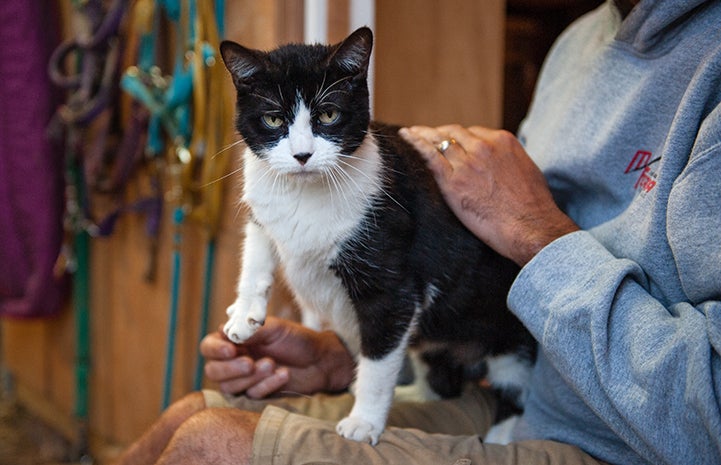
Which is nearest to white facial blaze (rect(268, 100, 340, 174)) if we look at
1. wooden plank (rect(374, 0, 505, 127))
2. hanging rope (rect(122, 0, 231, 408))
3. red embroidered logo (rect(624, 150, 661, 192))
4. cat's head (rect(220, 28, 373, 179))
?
cat's head (rect(220, 28, 373, 179))

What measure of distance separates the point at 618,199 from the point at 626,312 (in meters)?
0.23

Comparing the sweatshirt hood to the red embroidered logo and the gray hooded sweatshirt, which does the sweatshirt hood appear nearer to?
the gray hooded sweatshirt

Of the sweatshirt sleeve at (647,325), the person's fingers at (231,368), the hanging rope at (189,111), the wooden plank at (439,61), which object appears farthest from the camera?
the wooden plank at (439,61)

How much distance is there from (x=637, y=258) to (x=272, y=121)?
49 centimetres

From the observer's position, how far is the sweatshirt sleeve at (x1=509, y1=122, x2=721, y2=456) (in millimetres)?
753

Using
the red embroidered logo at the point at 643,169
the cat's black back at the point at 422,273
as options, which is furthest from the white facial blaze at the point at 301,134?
the red embroidered logo at the point at 643,169

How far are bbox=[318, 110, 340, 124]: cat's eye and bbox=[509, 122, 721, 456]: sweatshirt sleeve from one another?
0.31 m

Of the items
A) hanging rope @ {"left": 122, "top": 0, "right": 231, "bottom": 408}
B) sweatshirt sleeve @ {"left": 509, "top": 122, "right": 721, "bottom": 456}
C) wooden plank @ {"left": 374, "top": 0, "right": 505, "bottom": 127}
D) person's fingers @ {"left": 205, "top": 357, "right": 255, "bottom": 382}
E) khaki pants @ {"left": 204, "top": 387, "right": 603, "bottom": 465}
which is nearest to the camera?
sweatshirt sleeve @ {"left": 509, "top": 122, "right": 721, "bottom": 456}

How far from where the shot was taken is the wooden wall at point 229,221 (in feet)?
4.97

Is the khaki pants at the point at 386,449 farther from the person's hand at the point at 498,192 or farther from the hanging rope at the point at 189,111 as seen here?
the hanging rope at the point at 189,111

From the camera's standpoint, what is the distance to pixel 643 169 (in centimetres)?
96

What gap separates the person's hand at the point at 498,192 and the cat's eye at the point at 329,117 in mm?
199

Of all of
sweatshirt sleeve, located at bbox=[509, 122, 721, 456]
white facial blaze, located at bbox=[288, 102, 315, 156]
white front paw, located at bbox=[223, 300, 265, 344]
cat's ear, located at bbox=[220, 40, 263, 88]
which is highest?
cat's ear, located at bbox=[220, 40, 263, 88]

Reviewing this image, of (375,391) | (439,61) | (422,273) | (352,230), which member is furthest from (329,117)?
(439,61)
